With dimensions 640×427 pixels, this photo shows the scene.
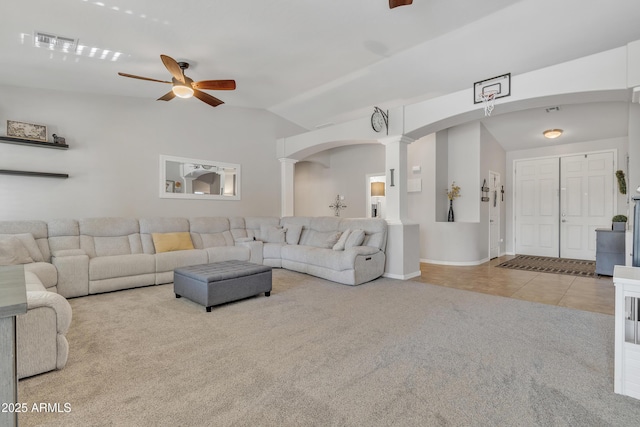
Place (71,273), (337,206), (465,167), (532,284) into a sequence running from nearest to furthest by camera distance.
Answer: (71,273)
(532,284)
(465,167)
(337,206)

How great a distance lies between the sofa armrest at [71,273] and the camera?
3.65 metres

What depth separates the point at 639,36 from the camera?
3523 mm

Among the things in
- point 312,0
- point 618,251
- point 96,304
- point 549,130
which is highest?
point 312,0

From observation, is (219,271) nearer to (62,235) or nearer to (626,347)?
(62,235)

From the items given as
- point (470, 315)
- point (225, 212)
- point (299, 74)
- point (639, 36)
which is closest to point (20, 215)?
point (225, 212)

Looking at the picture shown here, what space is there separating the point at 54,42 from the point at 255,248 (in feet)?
12.1

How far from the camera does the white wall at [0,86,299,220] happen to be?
427cm

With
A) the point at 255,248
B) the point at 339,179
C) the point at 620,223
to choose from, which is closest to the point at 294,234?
the point at 255,248

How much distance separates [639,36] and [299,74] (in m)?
4.16

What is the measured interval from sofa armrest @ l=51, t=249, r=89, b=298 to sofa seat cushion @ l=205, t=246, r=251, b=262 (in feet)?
5.13

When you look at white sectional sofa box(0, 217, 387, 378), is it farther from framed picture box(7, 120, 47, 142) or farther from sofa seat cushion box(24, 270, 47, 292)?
framed picture box(7, 120, 47, 142)

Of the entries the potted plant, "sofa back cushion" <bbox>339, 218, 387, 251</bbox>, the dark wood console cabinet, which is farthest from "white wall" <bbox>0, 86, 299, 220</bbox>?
the potted plant

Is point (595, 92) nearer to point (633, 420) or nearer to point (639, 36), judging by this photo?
point (639, 36)

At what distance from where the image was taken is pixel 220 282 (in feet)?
10.8
